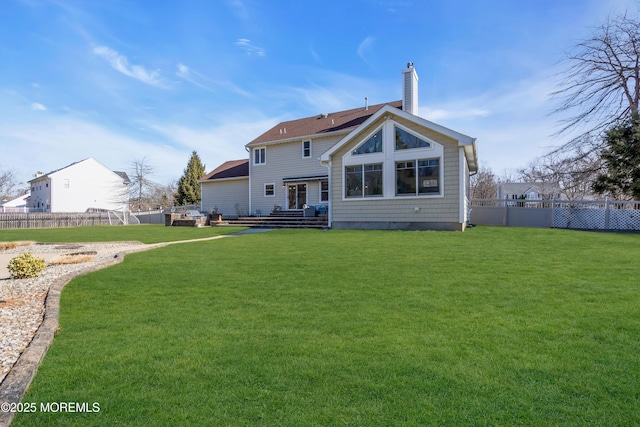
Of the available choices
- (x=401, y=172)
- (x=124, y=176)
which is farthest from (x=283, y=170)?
(x=124, y=176)

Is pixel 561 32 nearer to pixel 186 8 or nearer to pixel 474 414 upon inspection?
pixel 186 8

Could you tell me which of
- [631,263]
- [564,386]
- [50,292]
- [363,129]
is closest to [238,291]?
[50,292]

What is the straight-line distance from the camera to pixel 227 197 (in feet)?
82.7

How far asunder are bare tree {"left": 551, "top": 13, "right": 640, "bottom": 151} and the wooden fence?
3345 centimetres

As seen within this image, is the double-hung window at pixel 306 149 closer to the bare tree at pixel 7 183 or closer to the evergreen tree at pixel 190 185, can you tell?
the evergreen tree at pixel 190 185

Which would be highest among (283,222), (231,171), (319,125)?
(319,125)

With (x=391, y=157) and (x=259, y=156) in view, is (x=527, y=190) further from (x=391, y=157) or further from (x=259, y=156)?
(x=259, y=156)

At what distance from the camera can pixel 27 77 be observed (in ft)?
47.2

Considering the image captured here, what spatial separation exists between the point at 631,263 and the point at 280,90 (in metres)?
17.2

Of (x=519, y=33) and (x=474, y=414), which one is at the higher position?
(x=519, y=33)

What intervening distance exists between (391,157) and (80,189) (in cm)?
3905

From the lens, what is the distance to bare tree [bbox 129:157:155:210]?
144ft

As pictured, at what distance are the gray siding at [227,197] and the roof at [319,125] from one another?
3.34 metres

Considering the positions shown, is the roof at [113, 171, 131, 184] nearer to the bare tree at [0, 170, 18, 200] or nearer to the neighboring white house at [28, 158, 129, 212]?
the neighboring white house at [28, 158, 129, 212]
